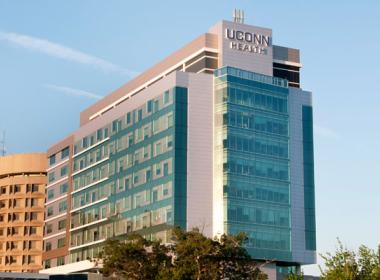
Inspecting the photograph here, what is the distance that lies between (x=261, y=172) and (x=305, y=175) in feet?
29.2

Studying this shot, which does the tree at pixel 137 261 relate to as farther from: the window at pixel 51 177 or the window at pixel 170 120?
the window at pixel 51 177

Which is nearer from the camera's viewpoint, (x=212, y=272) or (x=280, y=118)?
(x=212, y=272)

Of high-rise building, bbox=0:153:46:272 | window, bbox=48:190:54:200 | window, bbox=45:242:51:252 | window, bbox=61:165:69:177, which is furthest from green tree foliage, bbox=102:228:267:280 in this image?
high-rise building, bbox=0:153:46:272

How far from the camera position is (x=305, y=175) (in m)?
132

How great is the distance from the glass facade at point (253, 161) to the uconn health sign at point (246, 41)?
478 centimetres

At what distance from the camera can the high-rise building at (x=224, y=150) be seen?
4919 inches

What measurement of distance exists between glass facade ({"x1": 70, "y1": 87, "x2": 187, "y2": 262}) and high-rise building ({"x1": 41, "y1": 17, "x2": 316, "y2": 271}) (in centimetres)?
20

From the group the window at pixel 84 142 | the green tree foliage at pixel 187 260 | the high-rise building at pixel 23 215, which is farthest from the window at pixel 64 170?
the green tree foliage at pixel 187 260

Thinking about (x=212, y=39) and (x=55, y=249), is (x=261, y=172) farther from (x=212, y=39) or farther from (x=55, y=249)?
(x=55, y=249)

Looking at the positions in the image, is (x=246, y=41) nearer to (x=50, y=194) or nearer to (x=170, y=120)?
(x=170, y=120)

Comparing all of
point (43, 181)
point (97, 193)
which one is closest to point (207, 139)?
point (97, 193)

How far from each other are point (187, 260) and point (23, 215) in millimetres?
109643

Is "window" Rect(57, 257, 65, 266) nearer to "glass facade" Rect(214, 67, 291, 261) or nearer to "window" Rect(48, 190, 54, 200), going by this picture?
"window" Rect(48, 190, 54, 200)

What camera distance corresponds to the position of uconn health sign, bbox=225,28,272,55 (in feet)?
429
